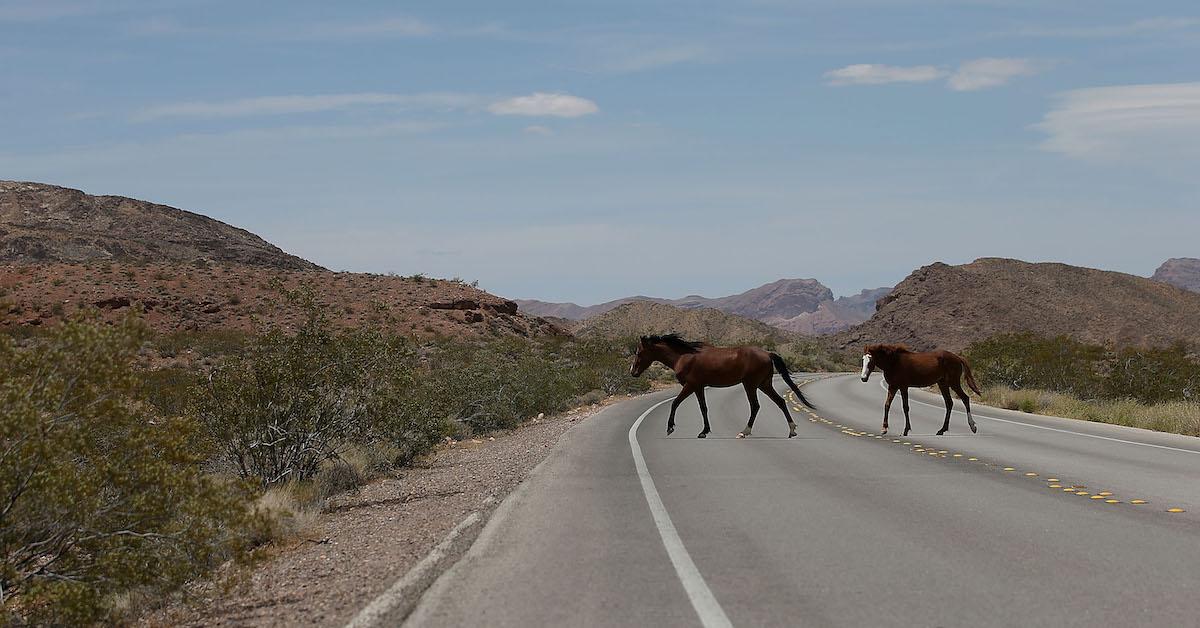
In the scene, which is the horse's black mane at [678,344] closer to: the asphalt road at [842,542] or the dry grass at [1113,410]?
the asphalt road at [842,542]

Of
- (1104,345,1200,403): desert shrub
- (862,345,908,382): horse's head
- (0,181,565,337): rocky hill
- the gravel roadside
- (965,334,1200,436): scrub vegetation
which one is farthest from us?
(0,181,565,337): rocky hill

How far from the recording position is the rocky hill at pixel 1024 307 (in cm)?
9812

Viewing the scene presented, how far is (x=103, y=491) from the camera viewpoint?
8.05 metres

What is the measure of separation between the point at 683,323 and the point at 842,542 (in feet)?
416

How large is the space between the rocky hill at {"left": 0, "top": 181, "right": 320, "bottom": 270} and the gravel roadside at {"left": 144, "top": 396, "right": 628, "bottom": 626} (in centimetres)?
7986

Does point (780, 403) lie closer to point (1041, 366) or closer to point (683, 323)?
point (1041, 366)

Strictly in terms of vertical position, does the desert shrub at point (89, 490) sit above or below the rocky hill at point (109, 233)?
below

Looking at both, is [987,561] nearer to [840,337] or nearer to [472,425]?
[472,425]

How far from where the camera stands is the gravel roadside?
7.24m

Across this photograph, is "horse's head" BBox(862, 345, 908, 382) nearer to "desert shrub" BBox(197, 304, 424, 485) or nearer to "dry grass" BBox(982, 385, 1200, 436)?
"dry grass" BBox(982, 385, 1200, 436)

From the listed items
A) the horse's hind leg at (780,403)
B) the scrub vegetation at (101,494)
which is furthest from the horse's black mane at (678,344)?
the scrub vegetation at (101,494)

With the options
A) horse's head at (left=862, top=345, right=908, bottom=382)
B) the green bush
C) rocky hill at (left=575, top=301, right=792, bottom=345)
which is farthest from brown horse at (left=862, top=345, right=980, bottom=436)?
rocky hill at (left=575, top=301, right=792, bottom=345)

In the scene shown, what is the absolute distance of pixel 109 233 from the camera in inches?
3976

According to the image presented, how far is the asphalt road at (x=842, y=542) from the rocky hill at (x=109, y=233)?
8404cm
